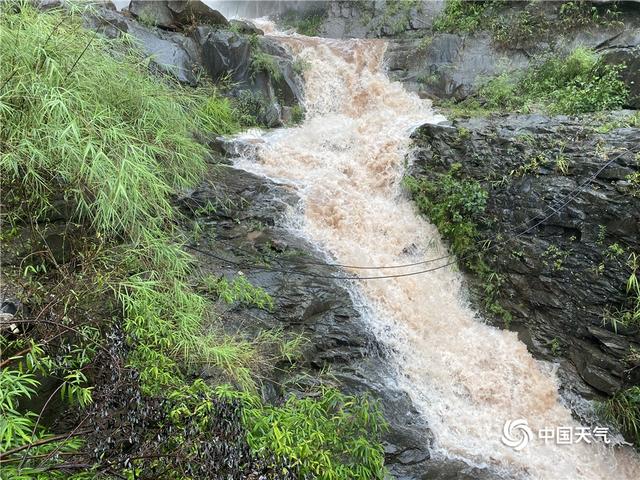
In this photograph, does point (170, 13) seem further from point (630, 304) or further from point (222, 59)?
point (630, 304)

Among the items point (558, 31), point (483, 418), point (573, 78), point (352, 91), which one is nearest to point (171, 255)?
point (483, 418)

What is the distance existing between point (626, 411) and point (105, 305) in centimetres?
522

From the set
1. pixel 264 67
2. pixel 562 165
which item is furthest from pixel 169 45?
pixel 562 165

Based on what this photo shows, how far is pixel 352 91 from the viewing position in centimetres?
927

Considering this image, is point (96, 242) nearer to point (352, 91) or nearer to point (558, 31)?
point (352, 91)

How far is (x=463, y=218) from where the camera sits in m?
5.94

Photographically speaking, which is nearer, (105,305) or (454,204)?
(105,305)

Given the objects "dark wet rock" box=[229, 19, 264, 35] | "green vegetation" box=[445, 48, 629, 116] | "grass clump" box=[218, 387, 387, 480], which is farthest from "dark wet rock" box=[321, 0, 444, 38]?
"grass clump" box=[218, 387, 387, 480]

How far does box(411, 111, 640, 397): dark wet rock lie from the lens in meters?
4.70

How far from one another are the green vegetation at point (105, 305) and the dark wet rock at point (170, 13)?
237 inches

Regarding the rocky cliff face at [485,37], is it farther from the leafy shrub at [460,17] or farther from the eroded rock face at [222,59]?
the eroded rock face at [222,59]

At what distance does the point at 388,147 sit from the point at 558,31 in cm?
532

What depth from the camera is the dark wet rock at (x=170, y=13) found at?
9.17 metres

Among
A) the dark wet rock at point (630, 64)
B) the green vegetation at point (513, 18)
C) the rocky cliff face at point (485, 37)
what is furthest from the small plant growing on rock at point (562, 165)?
the green vegetation at point (513, 18)
